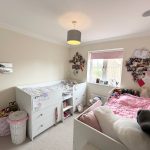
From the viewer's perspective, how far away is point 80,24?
2.01m

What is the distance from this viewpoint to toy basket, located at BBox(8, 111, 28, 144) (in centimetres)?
179

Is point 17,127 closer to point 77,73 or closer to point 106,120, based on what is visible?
point 106,120

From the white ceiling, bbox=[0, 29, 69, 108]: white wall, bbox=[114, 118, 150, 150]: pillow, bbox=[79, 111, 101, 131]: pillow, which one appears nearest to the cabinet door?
bbox=[0, 29, 69, 108]: white wall

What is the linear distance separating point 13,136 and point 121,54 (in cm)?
310

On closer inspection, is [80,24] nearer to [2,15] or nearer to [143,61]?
[2,15]

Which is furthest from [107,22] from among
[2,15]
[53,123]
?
[53,123]

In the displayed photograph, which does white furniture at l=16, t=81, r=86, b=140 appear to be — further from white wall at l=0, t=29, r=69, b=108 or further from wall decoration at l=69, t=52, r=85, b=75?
wall decoration at l=69, t=52, r=85, b=75

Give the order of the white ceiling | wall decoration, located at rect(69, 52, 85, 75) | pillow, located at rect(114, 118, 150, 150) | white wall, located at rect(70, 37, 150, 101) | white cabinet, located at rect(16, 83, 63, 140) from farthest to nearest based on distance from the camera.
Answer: wall decoration, located at rect(69, 52, 85, 75) < white wall, located at rect(70, 37, 150, 101) < white cabinet, located at rect(16, 83, 63, 140) < the white ceiling < pillow, located at rect(114, 118, 150, 150)

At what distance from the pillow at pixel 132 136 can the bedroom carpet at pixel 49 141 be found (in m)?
1.19

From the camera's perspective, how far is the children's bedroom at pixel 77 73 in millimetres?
1258

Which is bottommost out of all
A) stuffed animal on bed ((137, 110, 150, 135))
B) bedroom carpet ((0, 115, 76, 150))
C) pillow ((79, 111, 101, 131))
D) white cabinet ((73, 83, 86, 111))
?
bedroom carpet ((0, 115, 76, 150))

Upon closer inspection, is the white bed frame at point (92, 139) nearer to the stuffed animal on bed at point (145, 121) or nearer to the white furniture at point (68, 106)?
the stuffed animal on bed at point (145, 121)

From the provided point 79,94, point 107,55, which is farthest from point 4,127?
point 107,55

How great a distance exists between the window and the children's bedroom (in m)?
0.03
